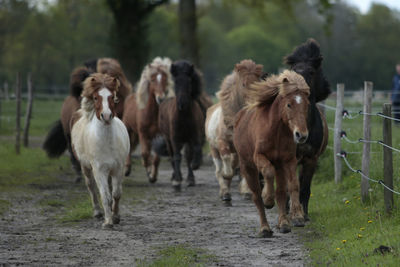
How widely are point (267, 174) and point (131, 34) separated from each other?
753 inches

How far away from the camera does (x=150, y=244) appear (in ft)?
25.4

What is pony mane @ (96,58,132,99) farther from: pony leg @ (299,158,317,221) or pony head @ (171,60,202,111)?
pony leg @ (299,158,317,221)

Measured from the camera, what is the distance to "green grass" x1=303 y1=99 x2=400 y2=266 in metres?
6.46

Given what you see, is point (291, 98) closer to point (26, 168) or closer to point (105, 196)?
point (105, 196)

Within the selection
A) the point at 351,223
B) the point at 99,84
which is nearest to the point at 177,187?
the point at 99,84

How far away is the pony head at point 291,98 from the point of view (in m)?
6.80

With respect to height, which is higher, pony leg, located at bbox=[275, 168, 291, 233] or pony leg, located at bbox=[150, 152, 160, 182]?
pony leg, located at bbox=[275, 168, 291, 233]

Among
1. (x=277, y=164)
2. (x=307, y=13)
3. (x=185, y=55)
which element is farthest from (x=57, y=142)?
(x=307, y=13)

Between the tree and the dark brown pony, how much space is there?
1809cm

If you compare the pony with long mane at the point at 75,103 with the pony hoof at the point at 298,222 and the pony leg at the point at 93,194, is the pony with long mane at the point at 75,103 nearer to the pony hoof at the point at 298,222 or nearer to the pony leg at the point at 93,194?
the pony leg at the point at 93,194

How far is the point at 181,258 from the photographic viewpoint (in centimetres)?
680

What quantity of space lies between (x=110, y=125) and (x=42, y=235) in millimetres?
1756

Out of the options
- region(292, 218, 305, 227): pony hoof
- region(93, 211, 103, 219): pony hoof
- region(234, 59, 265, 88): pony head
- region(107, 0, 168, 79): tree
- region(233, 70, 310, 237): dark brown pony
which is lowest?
region(93, 211, 103, 219): pony hoof

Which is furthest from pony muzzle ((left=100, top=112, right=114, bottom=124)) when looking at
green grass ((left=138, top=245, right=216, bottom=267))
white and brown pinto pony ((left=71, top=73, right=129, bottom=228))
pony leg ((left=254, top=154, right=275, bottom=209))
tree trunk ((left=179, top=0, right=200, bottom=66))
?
tree trunk ((left=179, top=0, right=200, bottom=66))
